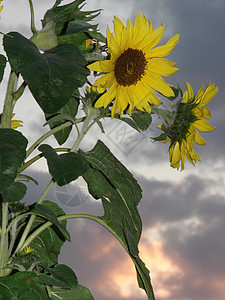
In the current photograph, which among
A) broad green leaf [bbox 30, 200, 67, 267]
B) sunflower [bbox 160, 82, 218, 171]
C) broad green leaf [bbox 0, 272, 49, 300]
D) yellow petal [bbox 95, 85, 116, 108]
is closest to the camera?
broad green leaf [bbox 0, 272, 49, 300]

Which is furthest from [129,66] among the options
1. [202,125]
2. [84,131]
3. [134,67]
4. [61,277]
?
[61,277]

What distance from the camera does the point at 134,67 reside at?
1.13 m

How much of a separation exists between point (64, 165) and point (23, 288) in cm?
27

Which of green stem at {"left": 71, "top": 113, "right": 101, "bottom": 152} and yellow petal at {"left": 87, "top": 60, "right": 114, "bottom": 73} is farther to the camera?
green stem at {"left": 71, "top": 113, "right": 101, "bottom": 152}

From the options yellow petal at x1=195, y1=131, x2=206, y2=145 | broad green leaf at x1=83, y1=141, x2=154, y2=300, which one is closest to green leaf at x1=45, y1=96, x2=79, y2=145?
broad green leaf at x1=83, y1=141, x2=154, y2=300

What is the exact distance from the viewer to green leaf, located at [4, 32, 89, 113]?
3.05ft

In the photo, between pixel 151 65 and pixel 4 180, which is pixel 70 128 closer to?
pixel 151 65

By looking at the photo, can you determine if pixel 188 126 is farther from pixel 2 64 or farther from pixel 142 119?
pixel 2 64

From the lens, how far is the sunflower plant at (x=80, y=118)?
0.97 m

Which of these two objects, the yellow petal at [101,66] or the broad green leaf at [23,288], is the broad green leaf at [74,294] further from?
the yellow petal at [101,66]

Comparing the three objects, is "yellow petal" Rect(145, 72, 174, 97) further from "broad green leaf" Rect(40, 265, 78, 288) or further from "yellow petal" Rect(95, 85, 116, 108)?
"broad green leaf" Rect(40, 265, 78, 288)

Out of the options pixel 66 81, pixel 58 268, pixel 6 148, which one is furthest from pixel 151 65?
pixel 58 268

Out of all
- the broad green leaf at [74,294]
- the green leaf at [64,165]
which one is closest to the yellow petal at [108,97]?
the green leaf at [64,165]

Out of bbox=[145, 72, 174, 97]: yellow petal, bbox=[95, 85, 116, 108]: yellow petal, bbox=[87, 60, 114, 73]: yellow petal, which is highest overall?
bbox=[145, 72, 174, 97]: yellow petal
